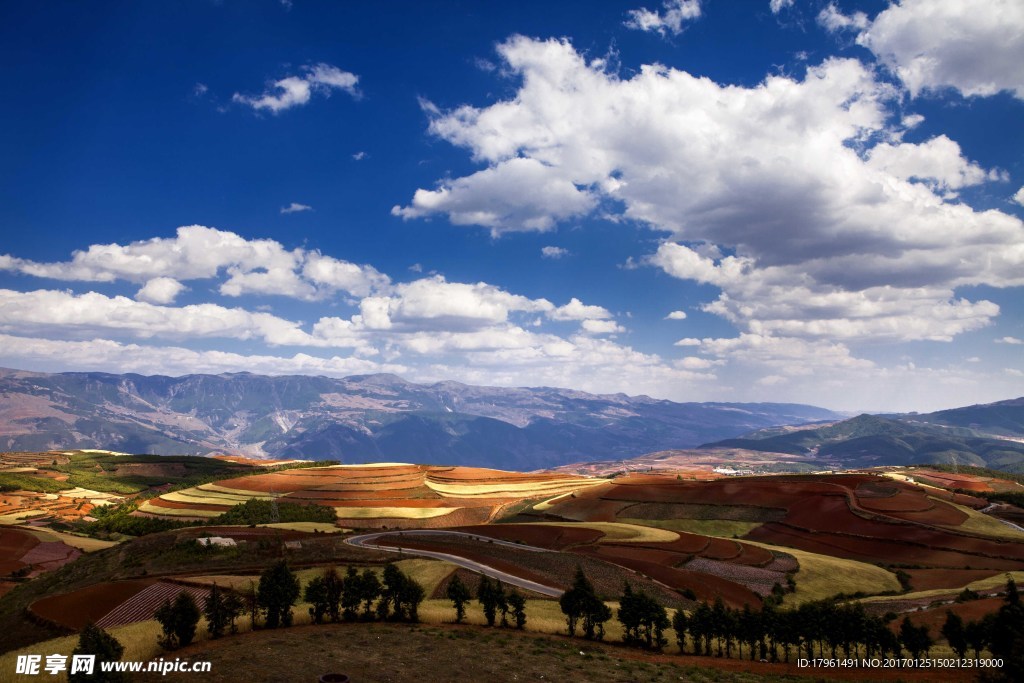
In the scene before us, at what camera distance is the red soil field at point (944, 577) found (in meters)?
80.1

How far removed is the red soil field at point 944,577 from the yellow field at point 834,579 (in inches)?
119

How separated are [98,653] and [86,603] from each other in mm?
32776

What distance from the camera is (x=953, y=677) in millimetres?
39656

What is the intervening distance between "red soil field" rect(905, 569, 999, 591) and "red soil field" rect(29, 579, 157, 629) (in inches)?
4025

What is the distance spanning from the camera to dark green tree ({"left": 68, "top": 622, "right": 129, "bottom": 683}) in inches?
1109

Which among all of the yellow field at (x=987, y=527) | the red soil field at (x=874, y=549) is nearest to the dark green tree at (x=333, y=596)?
→ the red soil field at (x=874, y=549)

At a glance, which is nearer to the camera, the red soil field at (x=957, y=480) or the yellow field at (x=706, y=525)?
the yellow field at (x=706, y=525)

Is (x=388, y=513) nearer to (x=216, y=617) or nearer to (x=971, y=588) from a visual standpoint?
(x=216, y=617)

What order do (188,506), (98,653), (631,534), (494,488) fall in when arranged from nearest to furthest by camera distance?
1. (98,653)
2. (631,534)
3. (188,506)
4. (494,488)

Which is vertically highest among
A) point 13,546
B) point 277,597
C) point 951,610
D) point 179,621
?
point 179,621

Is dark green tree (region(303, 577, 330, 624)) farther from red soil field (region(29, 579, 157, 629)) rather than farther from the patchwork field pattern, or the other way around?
the patchwork field pattern

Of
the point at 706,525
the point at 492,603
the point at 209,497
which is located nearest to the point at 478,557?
the point at 492,603

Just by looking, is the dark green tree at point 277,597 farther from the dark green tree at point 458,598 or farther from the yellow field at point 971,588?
the yellow field at point 971,588

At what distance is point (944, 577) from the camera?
3295 inches
